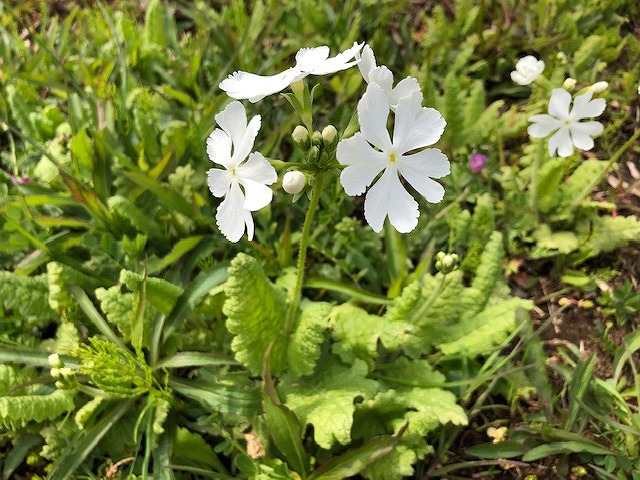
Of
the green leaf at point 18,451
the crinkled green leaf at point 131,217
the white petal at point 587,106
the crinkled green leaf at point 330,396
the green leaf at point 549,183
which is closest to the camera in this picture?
the crinkled green leaf at point 330,396

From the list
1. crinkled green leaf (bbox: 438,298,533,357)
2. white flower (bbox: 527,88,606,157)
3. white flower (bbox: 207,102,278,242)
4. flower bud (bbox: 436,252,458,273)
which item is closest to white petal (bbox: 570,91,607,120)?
white flower (bbox: 527,88,606,157)

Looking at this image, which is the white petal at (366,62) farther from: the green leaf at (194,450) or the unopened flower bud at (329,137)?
the green leaf at (194,450)

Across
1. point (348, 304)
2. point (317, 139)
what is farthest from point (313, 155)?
point (348, 304)

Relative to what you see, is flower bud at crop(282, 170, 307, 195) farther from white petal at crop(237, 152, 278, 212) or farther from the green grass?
the green grass

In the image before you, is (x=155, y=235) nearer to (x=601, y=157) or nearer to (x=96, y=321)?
(x=96, y=321)

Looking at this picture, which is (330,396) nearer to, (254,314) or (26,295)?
(254,314)

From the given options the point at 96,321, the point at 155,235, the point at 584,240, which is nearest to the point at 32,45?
the point at 155,235

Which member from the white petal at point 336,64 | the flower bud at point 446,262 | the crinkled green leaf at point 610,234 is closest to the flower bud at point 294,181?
the white petal at point 336,64
